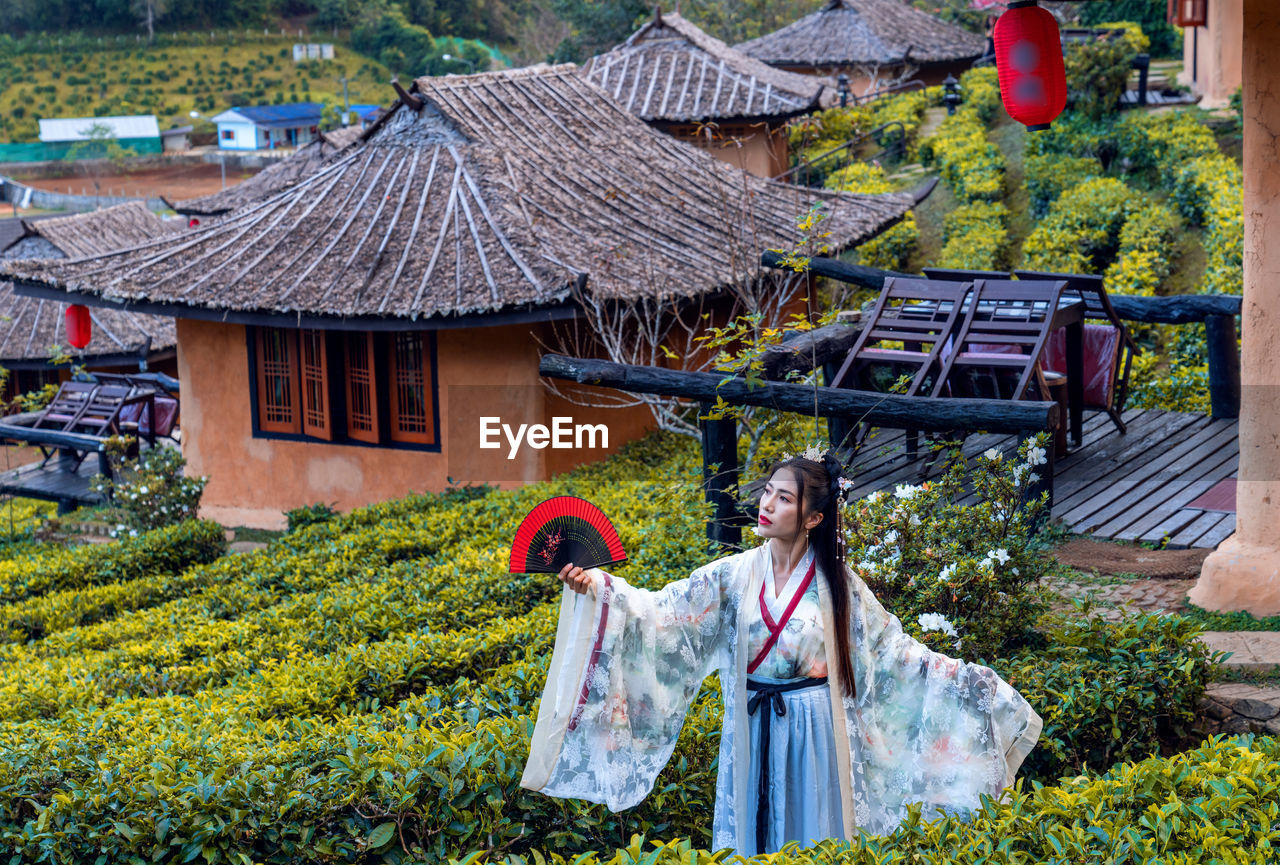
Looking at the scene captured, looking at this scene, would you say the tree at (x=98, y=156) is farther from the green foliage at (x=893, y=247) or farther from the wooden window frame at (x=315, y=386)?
the wooden window frame at (x=315, y=386)

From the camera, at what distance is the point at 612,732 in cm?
386

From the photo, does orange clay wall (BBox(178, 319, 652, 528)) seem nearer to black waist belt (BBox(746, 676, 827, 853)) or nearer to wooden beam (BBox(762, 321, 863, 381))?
wooden beam (BBox(762, 321, 863, 381))

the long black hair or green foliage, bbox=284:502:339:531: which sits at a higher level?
the long black hair

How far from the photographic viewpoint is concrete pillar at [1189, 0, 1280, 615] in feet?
17.7

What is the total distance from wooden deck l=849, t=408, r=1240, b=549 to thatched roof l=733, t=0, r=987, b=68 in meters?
26.1

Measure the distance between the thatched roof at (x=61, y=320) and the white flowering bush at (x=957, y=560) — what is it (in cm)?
1958

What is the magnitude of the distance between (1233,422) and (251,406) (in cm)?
964

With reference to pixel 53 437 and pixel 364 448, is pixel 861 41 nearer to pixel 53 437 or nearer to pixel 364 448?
pixel 364 448

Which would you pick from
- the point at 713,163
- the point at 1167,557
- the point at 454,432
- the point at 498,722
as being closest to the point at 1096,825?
the point at 498,722

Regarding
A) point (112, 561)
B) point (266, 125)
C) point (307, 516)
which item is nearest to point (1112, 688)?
point (112, 561)

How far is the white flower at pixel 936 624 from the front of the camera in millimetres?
4703

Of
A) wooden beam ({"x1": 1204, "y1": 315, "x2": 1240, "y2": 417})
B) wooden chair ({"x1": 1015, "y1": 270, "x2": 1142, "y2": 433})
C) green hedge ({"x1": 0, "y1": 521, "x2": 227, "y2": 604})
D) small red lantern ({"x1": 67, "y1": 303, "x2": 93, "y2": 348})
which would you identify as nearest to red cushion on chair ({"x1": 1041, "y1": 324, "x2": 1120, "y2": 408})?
wooden chair ({"x1": 1015, "y1": 270, "x2": 1142, "y2": 433})

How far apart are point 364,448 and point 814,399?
23.7ft

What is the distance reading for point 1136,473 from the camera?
7.98 m
